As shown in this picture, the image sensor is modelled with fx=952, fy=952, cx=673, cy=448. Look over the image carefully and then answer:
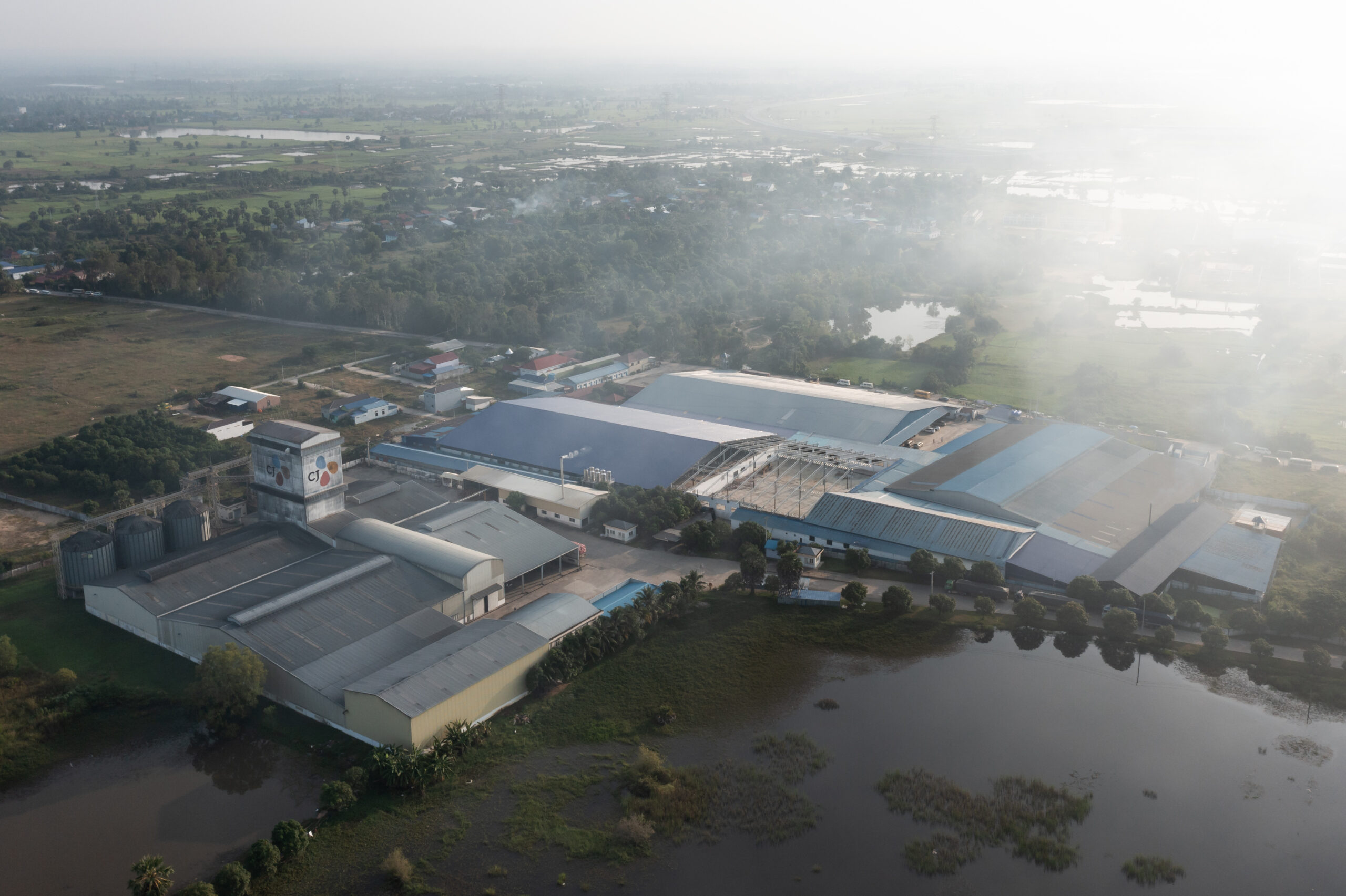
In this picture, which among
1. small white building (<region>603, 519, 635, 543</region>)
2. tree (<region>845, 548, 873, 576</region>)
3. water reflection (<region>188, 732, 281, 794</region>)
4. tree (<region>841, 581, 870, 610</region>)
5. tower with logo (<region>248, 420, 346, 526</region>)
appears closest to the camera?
water reflection (<region>188, 732, 281, 794</region>)

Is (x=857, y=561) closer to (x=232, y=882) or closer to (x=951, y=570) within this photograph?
(x=951, y=570)

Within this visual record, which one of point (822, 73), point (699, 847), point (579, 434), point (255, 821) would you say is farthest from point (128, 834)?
point (822, 73)

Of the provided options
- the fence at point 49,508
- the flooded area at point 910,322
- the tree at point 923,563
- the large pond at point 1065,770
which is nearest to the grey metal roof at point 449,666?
the large pond at point 1065,770

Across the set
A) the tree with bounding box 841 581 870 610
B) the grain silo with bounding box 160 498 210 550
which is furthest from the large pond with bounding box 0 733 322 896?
the tree with bounding box 841 581 870 610

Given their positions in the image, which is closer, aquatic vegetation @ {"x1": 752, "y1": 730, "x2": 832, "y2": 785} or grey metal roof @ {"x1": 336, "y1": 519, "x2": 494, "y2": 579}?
aquatic vegetation @ {"x1": 752, "y1": 730, "x2": 832, "y2": 785}

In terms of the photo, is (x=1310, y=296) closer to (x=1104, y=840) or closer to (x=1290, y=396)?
(x=1290, y=396)

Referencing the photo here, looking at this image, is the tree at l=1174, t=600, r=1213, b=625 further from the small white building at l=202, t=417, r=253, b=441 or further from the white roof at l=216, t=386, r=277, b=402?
the white roof at l=216, t=386, r=277, b=402
